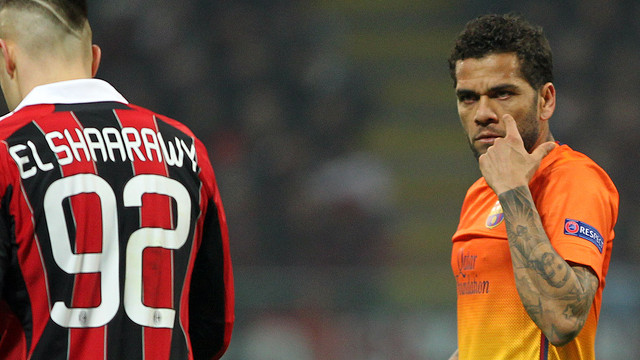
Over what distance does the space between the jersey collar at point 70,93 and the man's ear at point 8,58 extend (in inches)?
3.9

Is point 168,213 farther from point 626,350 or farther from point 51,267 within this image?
point 626,350

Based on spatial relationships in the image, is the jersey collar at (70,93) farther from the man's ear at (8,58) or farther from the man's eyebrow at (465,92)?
the man's eyebrow at (465,92)

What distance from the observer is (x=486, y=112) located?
2.65 m

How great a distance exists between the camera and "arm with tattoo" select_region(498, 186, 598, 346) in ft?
7.57

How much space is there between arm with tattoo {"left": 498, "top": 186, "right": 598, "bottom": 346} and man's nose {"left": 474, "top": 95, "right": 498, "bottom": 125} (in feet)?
1.13

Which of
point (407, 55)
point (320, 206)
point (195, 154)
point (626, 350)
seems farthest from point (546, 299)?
point (407, 55)

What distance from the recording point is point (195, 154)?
7.70ft

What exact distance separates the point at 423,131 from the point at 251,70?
2038mm

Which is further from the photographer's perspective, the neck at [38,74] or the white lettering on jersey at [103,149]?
the neck at [38,74]

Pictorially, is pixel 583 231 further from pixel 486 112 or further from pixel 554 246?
pixel 486 112

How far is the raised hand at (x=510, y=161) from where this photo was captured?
247 cm

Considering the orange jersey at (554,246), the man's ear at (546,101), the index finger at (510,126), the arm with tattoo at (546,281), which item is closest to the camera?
the arm with tattoo at (546,281)

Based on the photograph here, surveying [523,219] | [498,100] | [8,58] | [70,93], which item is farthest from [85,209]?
[498,100]

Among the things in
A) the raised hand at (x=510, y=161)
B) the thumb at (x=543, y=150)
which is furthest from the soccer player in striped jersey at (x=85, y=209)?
the thumb at (x=543, y=150)
